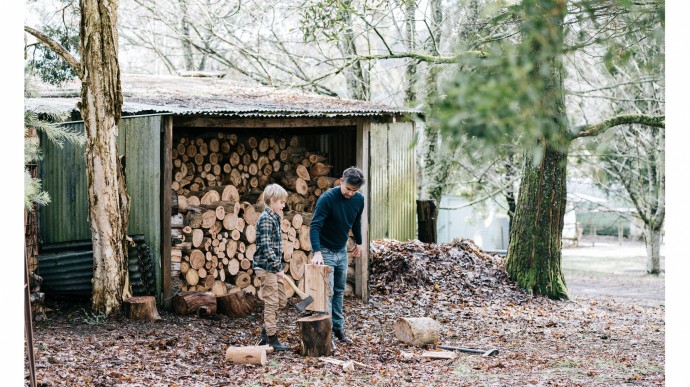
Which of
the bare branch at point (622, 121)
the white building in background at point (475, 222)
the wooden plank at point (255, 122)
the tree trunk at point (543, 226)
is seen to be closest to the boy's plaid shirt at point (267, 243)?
the wooden plank at point (255, 122)

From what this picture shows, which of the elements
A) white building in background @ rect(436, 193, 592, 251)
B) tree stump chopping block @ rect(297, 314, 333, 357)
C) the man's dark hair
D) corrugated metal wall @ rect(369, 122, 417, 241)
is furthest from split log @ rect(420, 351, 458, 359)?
white building in background @ rect(436, 193, 592, 251)

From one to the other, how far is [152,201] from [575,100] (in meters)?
14.0

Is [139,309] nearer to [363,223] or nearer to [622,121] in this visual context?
[363,223]

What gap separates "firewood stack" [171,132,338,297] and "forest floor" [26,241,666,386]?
904 mm

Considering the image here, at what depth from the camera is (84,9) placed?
27.9 ft

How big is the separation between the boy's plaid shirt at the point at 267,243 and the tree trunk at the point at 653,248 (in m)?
15.5

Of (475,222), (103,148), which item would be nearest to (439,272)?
(103,148)

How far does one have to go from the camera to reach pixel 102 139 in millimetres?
8602

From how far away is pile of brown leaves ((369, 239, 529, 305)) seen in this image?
12.2 metres

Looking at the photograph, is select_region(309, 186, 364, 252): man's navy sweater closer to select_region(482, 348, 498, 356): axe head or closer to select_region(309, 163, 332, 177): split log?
select_region(482, 348, 498, 356): axe head

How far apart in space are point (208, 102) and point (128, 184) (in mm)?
1857
